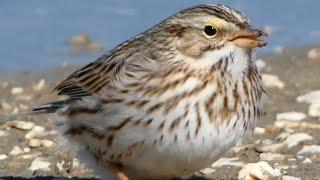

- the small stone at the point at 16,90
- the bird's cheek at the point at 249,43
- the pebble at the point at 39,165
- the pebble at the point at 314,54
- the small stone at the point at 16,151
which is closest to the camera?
the bird's cheek at the point at 249,43

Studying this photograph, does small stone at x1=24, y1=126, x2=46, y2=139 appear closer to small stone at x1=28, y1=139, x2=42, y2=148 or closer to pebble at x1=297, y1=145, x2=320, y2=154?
small stone at x1=28, y1=139, x2=42, y2=148

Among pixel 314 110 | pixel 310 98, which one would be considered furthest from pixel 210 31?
pixel 310 98

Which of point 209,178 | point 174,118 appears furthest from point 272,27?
point 174,118

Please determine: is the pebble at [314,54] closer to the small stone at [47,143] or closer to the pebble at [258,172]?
the small stone at [47,143]

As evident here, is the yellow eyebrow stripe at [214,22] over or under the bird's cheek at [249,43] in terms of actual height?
over

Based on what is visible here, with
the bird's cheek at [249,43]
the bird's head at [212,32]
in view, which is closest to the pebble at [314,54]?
the bird's head at [212,32]

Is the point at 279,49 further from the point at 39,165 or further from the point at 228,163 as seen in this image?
the point at 39,165

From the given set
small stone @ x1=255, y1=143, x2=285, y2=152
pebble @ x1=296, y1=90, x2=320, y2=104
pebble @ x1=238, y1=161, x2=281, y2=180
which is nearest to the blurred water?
pebble @ x1=296, y1=90, x2=320, y2=104

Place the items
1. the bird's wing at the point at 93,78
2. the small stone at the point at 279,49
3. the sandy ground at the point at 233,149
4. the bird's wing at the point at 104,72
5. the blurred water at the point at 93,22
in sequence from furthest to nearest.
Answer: the blurred water at the point at 93,22
the small stone at the point at 279,49
the sandy ground at the point at 233,149
the bird's wing at the point at 93,78
the bird's wing at the point at 104,72

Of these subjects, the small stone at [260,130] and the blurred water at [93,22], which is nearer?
the small stone at [260,130]

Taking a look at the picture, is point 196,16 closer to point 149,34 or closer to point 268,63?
point 149,34
